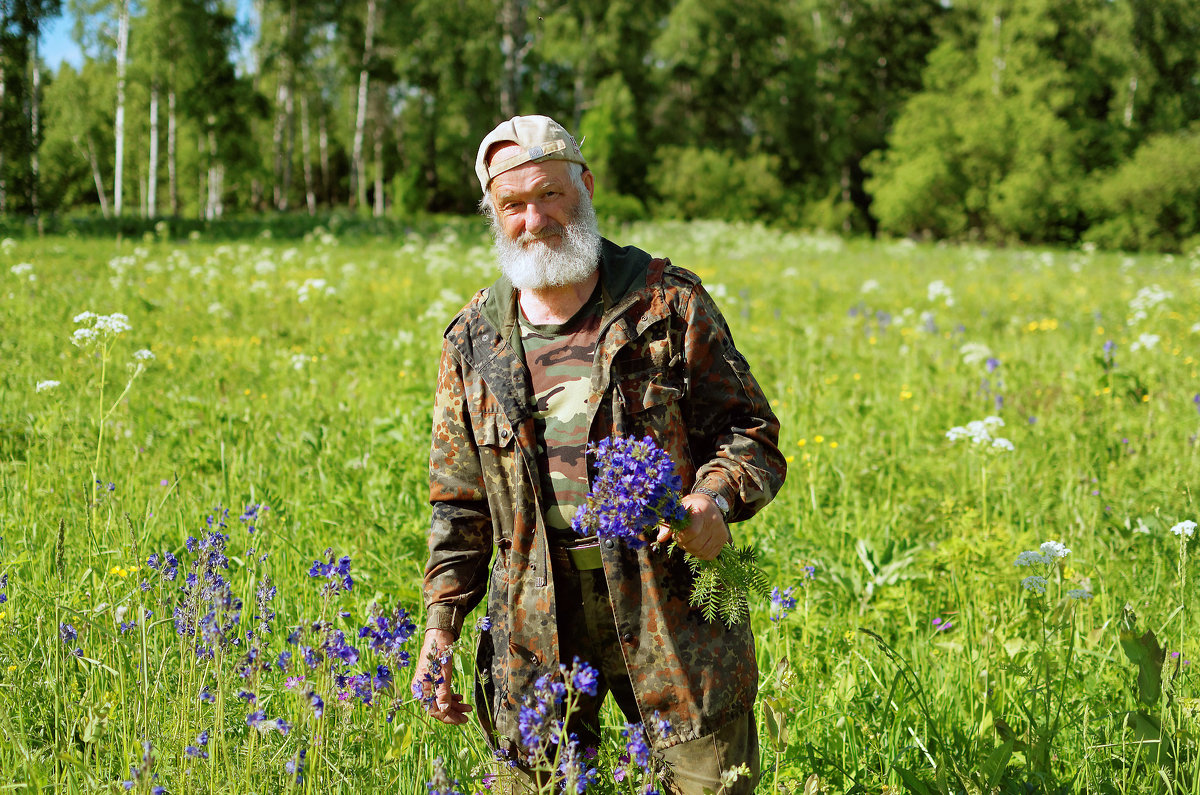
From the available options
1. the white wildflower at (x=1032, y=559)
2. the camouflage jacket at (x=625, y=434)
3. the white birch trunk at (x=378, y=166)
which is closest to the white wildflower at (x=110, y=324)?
A: the camouflage jacket at (x=625, y=434)

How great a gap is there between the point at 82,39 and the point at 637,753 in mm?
33580

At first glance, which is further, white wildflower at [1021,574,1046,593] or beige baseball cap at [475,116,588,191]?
white wildflower at [1021,574,1046,593]

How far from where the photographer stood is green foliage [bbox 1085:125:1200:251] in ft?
102

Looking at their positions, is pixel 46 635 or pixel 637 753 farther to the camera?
pixel 46 635

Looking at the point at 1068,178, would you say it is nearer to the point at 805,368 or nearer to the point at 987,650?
the point at 805,368

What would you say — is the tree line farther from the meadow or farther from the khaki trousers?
the khaki trousers

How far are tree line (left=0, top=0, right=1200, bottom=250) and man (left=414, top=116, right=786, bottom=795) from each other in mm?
27625

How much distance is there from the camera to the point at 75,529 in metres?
3.18

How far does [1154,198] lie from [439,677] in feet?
127

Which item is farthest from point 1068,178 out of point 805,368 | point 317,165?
point 317,165

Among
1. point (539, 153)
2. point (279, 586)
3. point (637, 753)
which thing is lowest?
point (279, 586)

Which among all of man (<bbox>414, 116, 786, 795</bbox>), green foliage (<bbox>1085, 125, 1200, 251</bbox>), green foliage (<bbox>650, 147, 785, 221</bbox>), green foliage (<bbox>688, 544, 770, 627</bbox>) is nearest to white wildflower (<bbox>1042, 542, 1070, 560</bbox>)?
man (<bbox>414, 116, 786, 795</bbox>)

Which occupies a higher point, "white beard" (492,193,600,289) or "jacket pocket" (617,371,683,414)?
"white beard" (492,193,600,289)

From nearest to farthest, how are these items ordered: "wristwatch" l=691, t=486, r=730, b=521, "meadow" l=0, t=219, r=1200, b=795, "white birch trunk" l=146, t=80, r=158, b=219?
"wristwatch" l=691, t=486, r=730, b=521
"meadow" l=0, t=219, r=1200, b=795
"white birch trunk" l=146, t=80, r=158, b=219
